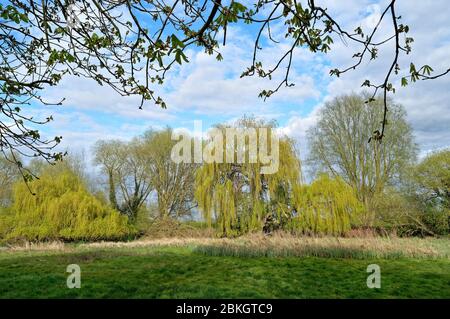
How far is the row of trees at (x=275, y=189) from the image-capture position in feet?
46.6

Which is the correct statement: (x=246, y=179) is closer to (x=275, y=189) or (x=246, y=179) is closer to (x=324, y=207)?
(x=275, y=189)

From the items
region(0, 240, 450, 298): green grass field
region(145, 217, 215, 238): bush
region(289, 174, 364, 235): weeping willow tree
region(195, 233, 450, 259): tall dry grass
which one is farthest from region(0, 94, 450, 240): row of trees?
region(0, 240, 450, 298): green grass field

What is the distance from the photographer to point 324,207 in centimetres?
1395

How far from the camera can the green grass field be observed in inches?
191

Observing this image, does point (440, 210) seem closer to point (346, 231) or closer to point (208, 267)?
point (346, 231)

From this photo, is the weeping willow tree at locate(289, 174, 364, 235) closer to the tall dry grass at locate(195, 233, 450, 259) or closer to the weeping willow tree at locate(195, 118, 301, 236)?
the weeping willow tree at locate(195, 118, 301, 236)

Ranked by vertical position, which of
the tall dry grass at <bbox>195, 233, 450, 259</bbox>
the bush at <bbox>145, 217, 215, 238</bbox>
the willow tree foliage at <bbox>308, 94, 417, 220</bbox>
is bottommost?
the bush at <bbox>145, 217, 215, 238</bbox>

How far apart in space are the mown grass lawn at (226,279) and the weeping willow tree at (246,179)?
6.07m

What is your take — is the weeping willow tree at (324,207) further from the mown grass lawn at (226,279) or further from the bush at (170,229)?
the mown grass lawn at (226,279)

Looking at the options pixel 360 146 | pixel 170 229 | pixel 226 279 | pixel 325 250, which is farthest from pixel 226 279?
pixel 360 146

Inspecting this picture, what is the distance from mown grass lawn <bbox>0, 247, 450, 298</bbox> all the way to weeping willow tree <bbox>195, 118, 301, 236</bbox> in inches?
239

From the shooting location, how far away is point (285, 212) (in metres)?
14.4

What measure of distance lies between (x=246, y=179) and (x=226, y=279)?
9.24 m

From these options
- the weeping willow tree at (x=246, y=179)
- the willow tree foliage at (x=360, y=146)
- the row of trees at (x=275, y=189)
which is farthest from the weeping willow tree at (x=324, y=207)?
the willow tree foliage at (x=360, y=146)
